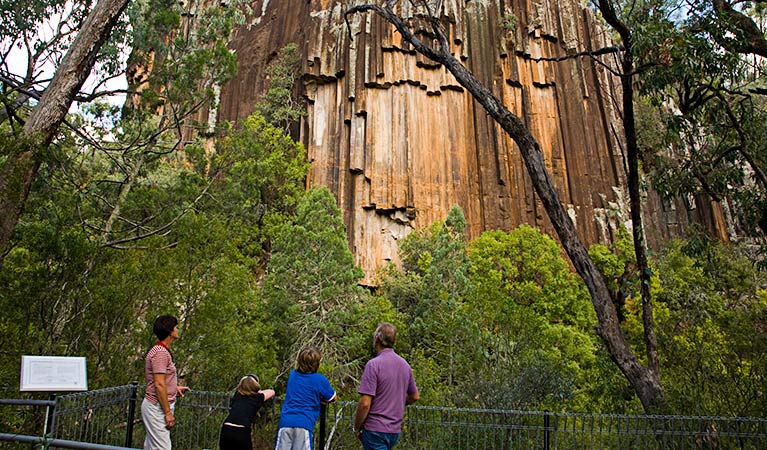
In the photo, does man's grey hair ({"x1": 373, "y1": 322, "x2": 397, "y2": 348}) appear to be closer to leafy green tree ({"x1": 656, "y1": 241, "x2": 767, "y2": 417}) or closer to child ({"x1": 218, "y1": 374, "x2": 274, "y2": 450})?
child ({"x1": 218, "y1": 374, "x2": 274, "y2": 450})

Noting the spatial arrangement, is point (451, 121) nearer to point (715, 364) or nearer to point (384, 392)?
point (715, 364)

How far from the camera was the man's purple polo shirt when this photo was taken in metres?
4.24

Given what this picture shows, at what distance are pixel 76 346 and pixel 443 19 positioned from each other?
94.3 feet

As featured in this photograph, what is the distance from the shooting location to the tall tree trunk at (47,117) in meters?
6.14

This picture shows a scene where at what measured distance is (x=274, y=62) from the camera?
111ft

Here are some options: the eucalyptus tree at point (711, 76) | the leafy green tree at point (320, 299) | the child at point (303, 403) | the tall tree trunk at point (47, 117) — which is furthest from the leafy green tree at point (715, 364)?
the leafy green tree at point (320, 299)

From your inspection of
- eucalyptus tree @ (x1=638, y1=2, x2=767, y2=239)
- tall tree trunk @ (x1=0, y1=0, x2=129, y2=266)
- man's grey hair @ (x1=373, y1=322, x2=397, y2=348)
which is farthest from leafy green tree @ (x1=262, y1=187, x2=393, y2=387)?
man's grey hair @ (x1=373, y1=322, x2=397, y2=348)

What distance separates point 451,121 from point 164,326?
92.1ft

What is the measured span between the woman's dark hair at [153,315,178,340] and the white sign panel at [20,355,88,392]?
1222 millimetres

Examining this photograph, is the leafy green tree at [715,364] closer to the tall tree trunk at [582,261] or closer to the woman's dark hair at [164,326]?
the tall tree trunk at [582,261]

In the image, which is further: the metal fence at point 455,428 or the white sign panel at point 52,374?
the metal fence at point 455,428

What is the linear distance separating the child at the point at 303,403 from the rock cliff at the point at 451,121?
76.6ft

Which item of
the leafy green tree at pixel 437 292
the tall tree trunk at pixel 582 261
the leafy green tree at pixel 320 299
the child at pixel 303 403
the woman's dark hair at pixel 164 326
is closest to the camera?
the child at pixel 303 403

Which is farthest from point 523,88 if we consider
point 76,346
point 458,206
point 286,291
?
point 76,346
